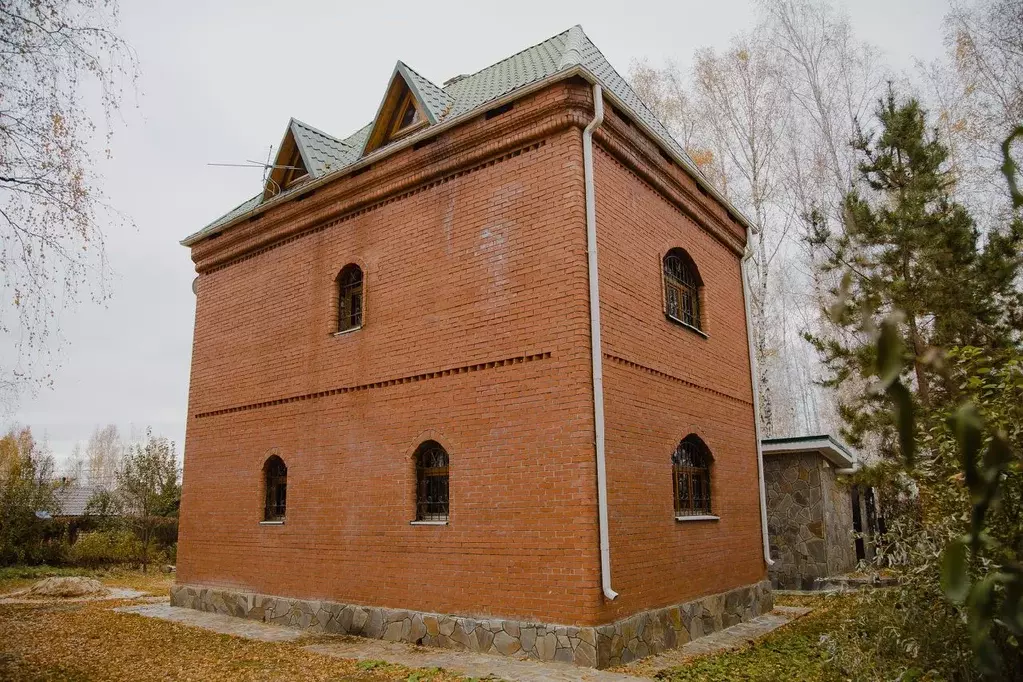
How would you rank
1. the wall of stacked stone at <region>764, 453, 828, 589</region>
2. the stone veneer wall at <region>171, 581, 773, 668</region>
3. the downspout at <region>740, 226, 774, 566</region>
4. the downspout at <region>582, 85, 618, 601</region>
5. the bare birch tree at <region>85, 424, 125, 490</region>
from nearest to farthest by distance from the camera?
the stone veneer wall at <region>171, 581, 773, 668</region> < the downspout at <region>582, 85, 618, 601</region> < the downspout at <region>740, 226, 774, 566</region> < the wall of stacked stone at <region>764, 453, 828, 589</region> < the bare birch tree at <region>85, 424, 125, 490</region>

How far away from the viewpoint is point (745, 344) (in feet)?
38.2

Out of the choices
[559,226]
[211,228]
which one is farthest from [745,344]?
[211,228]

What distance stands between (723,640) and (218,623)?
6.60 m

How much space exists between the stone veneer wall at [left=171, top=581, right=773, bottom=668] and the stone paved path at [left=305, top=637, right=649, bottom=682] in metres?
0.11

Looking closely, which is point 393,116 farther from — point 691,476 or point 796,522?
point 796,522

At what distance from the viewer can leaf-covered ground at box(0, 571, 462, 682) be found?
6.94m

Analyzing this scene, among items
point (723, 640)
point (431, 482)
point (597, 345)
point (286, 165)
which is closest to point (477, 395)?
point (431, 482)

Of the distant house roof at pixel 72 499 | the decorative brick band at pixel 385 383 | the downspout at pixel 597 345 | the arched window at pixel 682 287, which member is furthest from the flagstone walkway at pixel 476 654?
the distant house roof at pixel 72 499

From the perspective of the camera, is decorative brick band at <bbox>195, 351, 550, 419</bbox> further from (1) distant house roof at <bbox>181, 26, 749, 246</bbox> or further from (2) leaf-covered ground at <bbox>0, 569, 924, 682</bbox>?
(2) leaf-covered ground at <bbox>0, 569, 924, 682</bbox>

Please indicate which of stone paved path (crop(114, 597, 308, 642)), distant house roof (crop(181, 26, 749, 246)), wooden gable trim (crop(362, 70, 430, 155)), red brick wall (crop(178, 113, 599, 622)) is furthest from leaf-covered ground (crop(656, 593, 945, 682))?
wooden gable trim (crop(362, 70, 430, 155))

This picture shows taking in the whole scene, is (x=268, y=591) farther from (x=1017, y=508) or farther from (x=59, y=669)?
(x=1017, y=508)

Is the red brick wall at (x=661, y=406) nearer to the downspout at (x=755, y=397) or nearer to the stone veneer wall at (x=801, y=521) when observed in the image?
the downspout at (x=755, y=397)

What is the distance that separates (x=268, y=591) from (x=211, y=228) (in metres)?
5.91

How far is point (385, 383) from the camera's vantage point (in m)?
9.08
